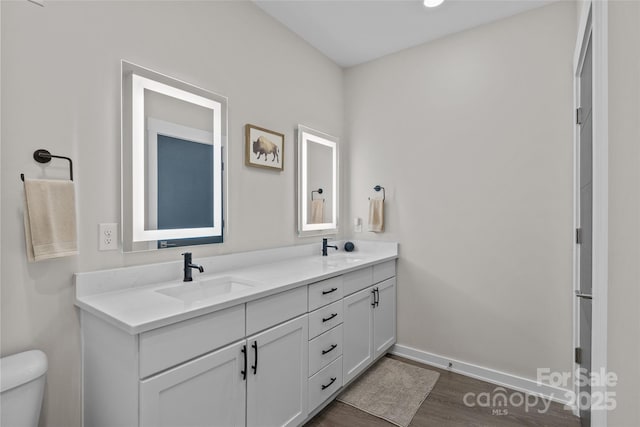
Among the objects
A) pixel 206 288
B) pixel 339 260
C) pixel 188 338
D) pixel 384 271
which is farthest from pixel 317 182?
pixel 188 338

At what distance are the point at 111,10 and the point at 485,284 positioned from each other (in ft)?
9.40

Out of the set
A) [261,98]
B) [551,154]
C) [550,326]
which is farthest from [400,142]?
[550,326]

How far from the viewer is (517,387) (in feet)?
7.22

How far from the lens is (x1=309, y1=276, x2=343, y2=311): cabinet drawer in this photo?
5.81ft

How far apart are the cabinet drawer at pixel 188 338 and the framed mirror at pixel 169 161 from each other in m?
0.59

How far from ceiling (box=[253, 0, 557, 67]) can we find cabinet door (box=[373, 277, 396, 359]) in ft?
6.75

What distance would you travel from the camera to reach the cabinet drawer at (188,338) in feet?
3.50

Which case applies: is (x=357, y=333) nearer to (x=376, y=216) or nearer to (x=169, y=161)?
(x=376, y=216)

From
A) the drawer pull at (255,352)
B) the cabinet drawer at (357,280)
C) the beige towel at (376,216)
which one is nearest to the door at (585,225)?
the cabinet drawer at (357,280)

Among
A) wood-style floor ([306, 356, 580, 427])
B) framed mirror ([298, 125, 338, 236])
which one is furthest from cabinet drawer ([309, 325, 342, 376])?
framed mirror ([298, 125, 338, 236])

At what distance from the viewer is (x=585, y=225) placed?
1663mm

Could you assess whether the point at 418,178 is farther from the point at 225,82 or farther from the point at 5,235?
the point at 5,235

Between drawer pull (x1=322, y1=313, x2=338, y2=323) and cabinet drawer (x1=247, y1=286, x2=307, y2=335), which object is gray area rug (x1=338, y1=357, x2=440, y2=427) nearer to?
drawer pull (x1=322, y1=313, x2=338, y2=323)

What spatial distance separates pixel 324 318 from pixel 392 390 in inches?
33.5
